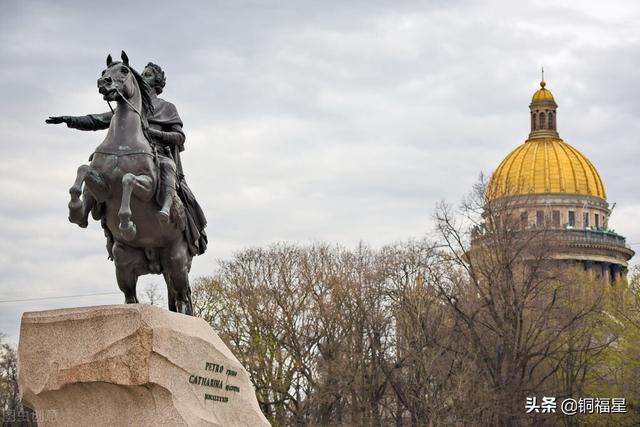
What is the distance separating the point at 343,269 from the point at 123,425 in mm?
43371

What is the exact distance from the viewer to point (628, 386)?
5916cm

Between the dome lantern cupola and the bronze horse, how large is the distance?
107221 millimetres

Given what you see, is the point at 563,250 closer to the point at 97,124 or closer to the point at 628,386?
the point at 628,386

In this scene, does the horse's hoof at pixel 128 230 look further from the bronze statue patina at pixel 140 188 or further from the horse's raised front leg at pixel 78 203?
the horse's raised front leg at pixel 78 203

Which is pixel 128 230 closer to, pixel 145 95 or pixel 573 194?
pixel 145 95

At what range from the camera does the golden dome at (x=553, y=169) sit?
369 feet

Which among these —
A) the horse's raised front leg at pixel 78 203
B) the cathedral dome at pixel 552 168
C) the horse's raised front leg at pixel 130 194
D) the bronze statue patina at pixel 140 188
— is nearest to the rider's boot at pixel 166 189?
the bronze statue patina at pixel 140 188

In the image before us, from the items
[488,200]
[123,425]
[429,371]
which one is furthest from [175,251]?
[488,200]

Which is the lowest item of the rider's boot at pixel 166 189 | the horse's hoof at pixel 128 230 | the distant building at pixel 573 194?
the horse's hoof at pixel 128 230

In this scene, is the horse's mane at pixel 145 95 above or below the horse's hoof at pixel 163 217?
above

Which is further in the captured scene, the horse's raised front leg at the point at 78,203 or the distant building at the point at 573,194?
the distant building at the point at 573,194

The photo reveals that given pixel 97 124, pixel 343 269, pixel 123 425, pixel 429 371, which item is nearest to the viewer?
pixel 123 425

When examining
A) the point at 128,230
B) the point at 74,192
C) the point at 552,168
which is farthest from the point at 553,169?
the point at 74,192

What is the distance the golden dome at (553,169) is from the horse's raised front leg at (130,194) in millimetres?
94651
